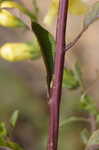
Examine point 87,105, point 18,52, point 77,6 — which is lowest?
point 87,105

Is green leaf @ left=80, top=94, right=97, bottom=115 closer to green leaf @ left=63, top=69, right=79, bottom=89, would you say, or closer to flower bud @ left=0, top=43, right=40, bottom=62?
green leaf @ left=63, top=69, right=79, bottom=89

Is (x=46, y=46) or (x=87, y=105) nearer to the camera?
(x=46, y=46)

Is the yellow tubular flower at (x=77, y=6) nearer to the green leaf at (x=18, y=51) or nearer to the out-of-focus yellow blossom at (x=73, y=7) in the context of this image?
the out-of-focus yellow blossom at (x=73, y=7)

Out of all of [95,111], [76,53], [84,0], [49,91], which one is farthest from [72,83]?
[76,53]

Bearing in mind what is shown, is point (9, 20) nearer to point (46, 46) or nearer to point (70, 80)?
point (46, 46)

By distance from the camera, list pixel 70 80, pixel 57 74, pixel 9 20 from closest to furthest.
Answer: pixel 57 74, pixel 9 20, pixel 70 80

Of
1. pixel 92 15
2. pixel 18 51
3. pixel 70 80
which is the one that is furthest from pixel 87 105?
pixel 92 15

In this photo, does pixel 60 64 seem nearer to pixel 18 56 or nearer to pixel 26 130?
pixel 18 56
